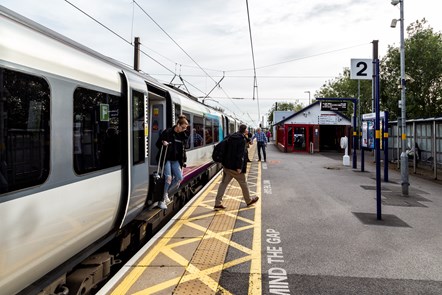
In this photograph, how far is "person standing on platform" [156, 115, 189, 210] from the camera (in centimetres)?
556

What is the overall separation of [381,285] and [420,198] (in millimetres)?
5893

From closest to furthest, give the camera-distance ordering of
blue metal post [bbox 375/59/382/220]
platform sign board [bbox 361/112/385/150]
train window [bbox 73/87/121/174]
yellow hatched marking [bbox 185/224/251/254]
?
train window [bbox 73/87/121/174] → yellow hatched marking [bbox 185/224/251/254] → blue metal post [bbox 375/59/382/220] → platform sign board [bbox 361/112/385/150]

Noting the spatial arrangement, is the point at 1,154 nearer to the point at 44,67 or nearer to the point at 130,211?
the point at 44,67

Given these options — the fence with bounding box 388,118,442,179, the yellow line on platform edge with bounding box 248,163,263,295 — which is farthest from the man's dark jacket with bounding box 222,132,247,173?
the fence with bounding box 388,118,442,179

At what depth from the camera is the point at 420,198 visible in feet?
27.7

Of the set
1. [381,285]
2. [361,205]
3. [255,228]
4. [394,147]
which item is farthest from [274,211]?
[394,147]

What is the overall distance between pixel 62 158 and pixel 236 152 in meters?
4.17

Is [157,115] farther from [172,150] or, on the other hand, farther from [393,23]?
[393,23]

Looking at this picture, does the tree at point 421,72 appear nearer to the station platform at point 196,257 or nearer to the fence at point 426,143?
the fence at point 426,143

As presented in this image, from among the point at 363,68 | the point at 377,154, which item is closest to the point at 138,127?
the point at 377,154

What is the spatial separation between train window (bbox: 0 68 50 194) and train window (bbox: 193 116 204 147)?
6.46 meters

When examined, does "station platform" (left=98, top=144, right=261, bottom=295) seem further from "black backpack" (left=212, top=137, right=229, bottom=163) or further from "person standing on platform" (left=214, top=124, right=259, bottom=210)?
"black backpack" (left=212, top=137, right=229, bottom=163)

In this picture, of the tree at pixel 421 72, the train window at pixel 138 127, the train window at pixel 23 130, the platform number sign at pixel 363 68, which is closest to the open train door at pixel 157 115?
the train window at pixel 138 127

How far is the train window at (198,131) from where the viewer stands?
30.2 ft
